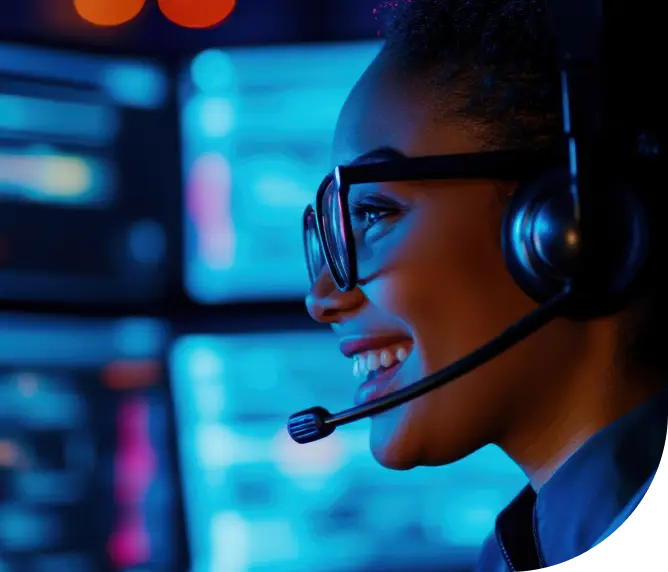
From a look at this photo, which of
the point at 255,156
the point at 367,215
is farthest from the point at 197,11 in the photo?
the point at 367,215

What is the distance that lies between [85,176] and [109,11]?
0.38 metres

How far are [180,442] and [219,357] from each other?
16 centimetres

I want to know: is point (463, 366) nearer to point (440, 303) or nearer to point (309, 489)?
point (440, 303)

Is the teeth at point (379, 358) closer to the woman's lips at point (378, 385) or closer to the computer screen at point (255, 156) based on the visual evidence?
the woman's lips at point (378, 385)

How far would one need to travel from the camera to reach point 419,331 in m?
0.82

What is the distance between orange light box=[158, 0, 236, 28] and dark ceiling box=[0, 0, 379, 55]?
14 millimetres

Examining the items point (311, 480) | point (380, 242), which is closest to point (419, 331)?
point (380, 242)

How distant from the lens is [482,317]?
80 centimetres

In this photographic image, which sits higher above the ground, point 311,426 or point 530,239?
point 530,239

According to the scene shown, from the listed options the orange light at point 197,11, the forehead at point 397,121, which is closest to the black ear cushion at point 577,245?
the forehead at point 397,121

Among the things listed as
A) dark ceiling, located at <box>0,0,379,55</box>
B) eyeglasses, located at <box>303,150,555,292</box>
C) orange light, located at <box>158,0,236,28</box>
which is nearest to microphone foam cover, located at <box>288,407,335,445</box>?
eyeglasses, located at <box>303,150,555,292</box>

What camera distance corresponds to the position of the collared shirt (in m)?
0.72

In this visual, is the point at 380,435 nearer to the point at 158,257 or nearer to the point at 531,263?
the point at 531,263

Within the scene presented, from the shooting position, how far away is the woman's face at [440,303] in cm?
79
